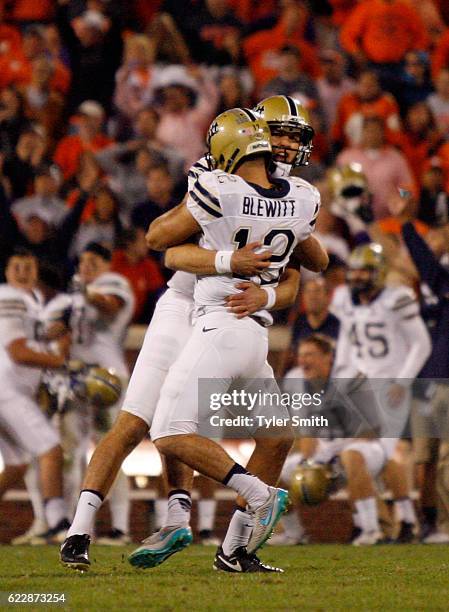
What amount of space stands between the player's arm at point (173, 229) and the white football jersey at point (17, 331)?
11.3 feet

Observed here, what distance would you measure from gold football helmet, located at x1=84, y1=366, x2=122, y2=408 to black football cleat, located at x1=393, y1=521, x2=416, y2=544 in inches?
80.3

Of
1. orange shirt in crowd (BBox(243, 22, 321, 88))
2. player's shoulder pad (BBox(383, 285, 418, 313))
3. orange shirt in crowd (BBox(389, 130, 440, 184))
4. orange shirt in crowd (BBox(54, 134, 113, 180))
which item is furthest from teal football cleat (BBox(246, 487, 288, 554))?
orange shirt in crowd (BBox(243, 22, 321, 88))

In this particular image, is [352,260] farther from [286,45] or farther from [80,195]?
[286,45]

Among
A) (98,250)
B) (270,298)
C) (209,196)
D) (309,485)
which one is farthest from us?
(98,250)

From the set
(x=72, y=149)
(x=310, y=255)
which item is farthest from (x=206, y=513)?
(x=72, y=149)

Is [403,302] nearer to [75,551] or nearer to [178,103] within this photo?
[178,103]

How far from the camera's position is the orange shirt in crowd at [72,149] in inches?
504

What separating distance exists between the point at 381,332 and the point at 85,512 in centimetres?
424

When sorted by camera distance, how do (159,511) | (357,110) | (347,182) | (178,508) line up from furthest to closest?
(357,110) < (347,182) < (159,511) < (178,508)

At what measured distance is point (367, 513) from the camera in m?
9.37

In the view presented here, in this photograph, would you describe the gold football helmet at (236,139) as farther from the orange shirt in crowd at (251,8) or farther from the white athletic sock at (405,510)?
the orange shirt in crowd at (251,8)

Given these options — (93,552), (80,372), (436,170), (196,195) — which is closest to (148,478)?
(80,372)

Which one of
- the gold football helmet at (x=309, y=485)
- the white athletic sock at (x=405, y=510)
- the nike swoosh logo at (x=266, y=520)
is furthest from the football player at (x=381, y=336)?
the nike swoosh logo at (x=266, y=520)

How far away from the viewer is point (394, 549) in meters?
8.60
